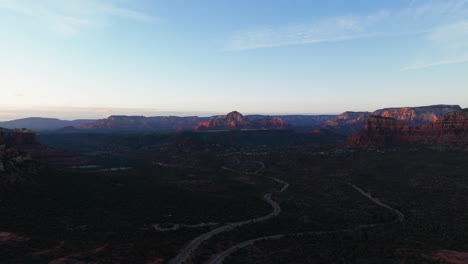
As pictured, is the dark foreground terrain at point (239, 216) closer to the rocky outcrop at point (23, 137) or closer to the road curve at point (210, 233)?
the road curve at point (210, 233)

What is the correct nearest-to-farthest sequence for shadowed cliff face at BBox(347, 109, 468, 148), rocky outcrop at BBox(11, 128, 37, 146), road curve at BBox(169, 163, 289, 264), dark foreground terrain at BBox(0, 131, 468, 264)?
1. road curve at BBox(169, 163, 289, 264)
2. dark foreground terrain at BBox(0, 131, 468, 264)
3. rocky outcrop at BBox(11, 128, 37, 146)
4. shadowed cliff face at BBox(347, 109, 468, 148)

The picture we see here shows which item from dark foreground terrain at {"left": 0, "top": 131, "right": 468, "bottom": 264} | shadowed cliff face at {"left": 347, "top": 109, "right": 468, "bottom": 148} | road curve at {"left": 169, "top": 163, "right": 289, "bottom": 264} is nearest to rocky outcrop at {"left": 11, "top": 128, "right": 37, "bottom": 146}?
dark foreground terrain at {"left": 0, "top": 131, "right": 468, "bottom": 264}

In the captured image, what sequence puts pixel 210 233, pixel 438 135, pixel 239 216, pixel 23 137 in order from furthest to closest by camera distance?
pixel 438 135
pixel 23 137
pixel 239 216
pixel 210 233

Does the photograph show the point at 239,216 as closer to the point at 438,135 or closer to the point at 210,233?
the point at 210,233

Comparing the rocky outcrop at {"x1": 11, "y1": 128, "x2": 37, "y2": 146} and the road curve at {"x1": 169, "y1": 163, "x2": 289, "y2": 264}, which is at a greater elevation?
the rocky outcrop at {"x1": 11, "y1": 128, "x2": 37, "y2": 146}

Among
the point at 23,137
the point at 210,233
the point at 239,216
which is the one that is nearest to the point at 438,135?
the point at 239,216

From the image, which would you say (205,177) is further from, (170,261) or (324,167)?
(170,261)

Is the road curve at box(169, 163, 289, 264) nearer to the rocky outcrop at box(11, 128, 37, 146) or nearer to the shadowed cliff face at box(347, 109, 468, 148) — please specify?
the rocky outcrop at box(11, 128, 37, 146)

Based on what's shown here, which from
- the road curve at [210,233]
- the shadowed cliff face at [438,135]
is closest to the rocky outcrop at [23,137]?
the road curve at [210,233]

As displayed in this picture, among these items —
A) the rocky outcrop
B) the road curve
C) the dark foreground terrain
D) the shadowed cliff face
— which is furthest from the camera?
the shadowed cliff face

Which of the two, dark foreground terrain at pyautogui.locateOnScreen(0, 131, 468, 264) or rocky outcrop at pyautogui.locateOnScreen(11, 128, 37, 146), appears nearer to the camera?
dark foreground terrain at pyautogui.locateOnScreen(0, 131, 468, 264)
